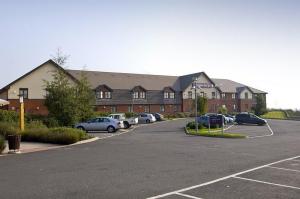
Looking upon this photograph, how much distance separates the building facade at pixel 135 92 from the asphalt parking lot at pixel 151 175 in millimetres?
42170

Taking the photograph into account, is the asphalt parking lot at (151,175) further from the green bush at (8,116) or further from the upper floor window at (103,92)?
the upper floor window at (103,92)

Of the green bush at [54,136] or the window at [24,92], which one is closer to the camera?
the green bush at [54,136]

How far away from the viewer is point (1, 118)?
1316 inches

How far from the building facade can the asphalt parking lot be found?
4217cm

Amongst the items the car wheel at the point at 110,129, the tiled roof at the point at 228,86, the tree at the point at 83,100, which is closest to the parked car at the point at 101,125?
the car wheel at the point at 110,129

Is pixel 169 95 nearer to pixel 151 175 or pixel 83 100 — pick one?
pixel 83 100

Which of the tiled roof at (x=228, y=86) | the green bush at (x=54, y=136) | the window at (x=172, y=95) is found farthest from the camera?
the tiled roof at (x=228, y=86)

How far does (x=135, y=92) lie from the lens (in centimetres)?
7444

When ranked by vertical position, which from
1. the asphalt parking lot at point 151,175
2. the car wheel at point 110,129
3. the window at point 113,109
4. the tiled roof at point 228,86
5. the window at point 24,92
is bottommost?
the asphalt parking lot at point 151,175

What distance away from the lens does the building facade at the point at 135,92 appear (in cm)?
5856

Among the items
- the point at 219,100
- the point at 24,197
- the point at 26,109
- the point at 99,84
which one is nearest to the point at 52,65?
the point at 26,109

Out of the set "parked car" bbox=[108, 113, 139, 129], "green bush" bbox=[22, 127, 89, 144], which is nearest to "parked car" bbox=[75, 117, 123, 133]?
"parked car" bbox=[108, 113, 139, 129]

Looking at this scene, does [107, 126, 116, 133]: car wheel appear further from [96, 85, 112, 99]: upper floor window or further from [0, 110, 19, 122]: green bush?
Result: [96, 85, 112, 99]: upper floor window

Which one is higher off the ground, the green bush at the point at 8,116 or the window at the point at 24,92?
the window at the point at 24,92
